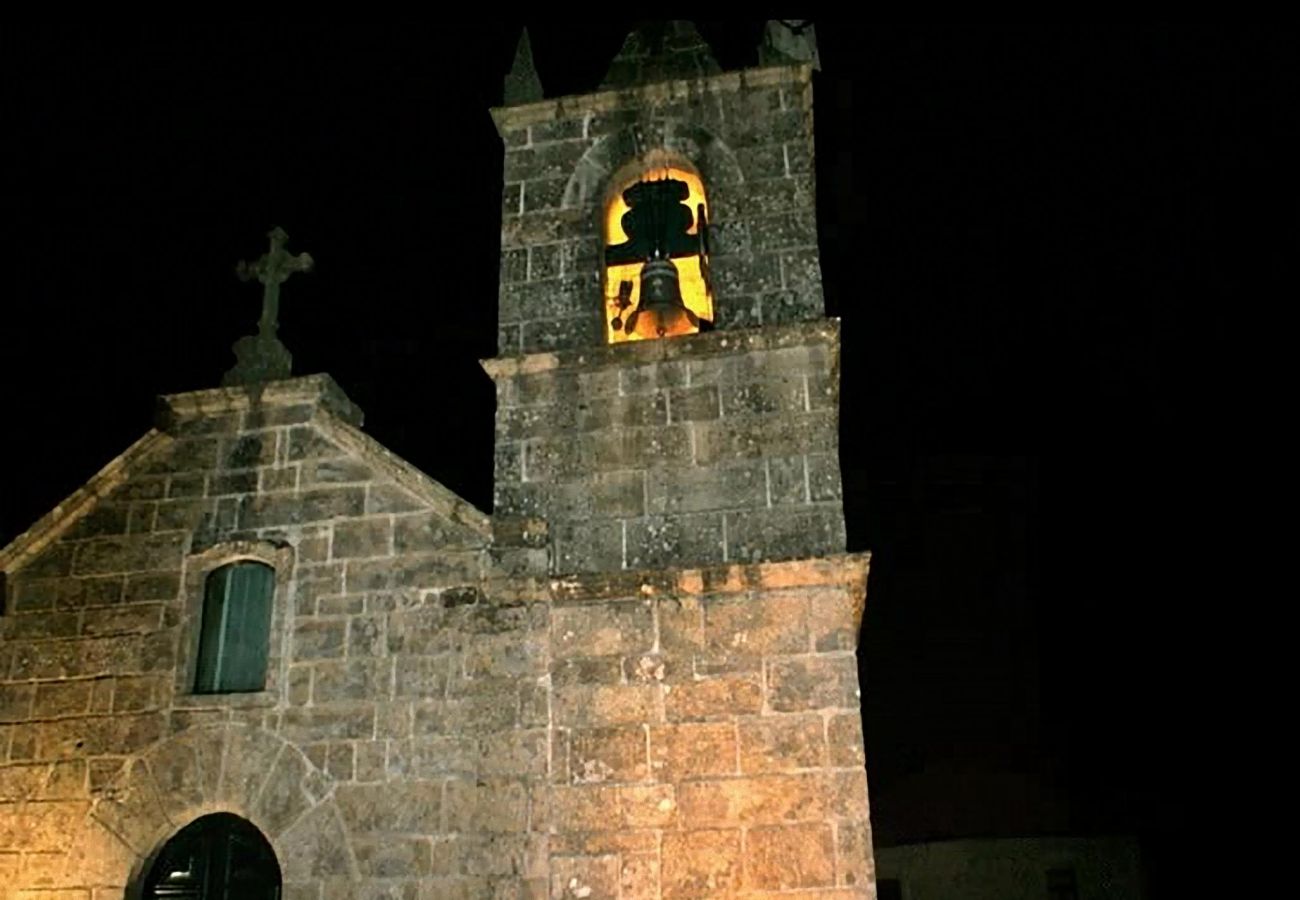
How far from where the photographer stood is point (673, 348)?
7.86 metres

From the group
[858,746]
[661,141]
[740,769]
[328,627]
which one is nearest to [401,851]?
[328,627]

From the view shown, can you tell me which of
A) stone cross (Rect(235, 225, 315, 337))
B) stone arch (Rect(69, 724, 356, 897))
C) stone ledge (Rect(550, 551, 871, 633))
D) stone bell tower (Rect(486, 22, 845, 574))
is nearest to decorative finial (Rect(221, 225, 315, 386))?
stone cross (Rect(235, 225, 315, 337))

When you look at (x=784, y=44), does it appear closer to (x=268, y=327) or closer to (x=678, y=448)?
(x=678, y=448)

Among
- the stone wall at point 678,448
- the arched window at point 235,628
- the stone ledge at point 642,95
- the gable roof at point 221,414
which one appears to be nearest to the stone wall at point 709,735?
the stone wall at point 678,448

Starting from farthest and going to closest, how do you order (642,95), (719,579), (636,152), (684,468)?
(642,95) → (636,152) → (684,468) → (719,579)

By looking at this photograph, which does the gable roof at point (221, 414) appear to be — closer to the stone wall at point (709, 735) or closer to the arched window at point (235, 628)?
the arched window at point (235, 628)

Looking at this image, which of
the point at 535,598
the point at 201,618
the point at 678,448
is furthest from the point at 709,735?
the point at 201,618

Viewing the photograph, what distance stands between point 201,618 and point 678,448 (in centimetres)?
346

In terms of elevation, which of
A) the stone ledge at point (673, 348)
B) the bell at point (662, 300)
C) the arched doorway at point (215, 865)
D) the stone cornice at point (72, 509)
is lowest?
the arched doorway at point (215, 865)

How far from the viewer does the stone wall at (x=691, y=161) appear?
26.5ft

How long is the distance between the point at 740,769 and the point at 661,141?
14.8 feet

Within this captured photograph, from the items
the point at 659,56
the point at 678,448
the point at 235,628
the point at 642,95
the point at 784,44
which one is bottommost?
the point at 235,628

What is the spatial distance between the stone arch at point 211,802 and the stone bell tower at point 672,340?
2.08 meters

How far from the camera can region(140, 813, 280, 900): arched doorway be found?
23.8 ft
